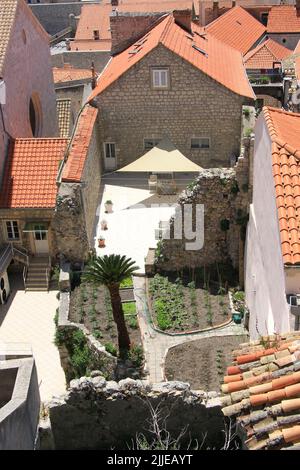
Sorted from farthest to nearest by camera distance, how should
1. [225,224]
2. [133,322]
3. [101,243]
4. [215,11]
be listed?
[215,11] → [101,243] → [225,224] → [133,322]

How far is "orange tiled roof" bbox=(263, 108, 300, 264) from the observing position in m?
14.1

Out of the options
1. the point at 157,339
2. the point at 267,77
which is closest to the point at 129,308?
the point at 157,339

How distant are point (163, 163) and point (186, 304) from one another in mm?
8549

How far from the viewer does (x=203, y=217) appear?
79.3ft

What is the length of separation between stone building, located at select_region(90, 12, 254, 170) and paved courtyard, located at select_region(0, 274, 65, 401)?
10.2m

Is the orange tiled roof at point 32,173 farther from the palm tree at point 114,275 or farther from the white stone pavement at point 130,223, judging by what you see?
the palm tree at point 114,275

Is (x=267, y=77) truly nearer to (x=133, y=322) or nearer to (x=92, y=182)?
(x=92, y=182)

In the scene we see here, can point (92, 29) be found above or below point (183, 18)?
above

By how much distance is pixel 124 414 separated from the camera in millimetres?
12219

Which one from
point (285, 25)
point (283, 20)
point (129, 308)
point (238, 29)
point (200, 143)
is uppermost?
point (283, 20)

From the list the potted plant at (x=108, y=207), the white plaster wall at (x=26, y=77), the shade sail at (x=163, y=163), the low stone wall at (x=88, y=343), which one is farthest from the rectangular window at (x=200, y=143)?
the low stone wall at (x=88, y=343)

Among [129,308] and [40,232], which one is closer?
[129,308]

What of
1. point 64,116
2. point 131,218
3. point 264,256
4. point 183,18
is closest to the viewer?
point 264,256

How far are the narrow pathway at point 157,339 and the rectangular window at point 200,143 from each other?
11.5m
